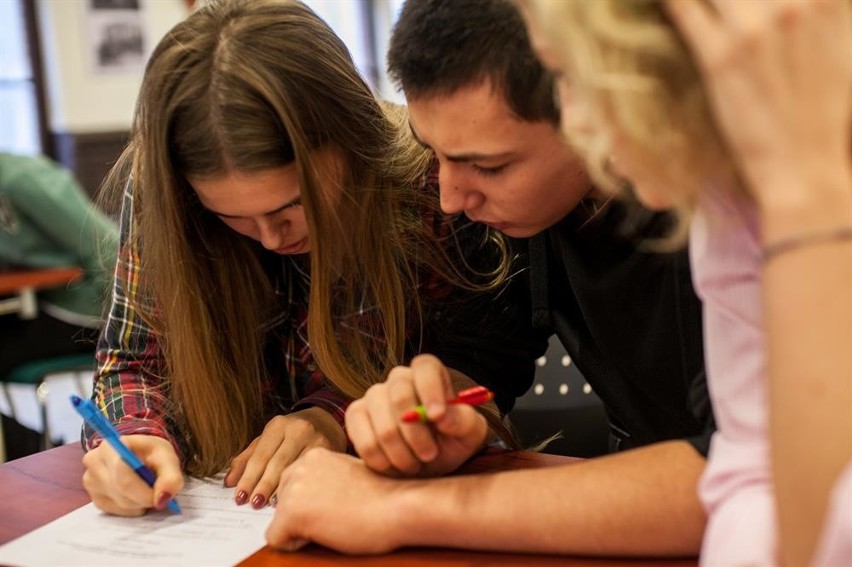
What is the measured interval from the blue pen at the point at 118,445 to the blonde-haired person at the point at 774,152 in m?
0.63

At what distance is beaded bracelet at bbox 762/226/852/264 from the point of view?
0.56 metres

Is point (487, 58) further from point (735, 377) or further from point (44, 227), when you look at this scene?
point (44, 227)

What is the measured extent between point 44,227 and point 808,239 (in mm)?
2932

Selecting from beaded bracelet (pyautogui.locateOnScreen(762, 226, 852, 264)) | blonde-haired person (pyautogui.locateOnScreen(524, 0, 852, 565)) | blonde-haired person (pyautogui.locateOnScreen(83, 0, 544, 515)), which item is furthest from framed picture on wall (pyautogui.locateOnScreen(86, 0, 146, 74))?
beaded bracelet (pyautogui.locateOnScreen(762, 226, 852, 264))

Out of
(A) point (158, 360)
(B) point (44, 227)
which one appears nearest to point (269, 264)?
(A) point (158, 360)

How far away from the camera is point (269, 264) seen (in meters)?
1.42

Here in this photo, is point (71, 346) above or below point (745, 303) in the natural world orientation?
below

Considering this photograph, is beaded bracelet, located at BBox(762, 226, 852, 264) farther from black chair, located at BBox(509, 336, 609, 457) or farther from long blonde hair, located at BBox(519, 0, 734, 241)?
black chair, located at BBox(509, 336, 609, 457)

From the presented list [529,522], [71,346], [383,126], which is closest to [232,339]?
[383,126]

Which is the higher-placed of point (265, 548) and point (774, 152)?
point (774, 152)

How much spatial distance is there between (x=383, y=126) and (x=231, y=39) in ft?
0.76

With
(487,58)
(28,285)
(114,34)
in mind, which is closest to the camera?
(487,58)

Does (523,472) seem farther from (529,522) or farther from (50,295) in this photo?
(50,295)

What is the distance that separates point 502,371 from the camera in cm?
138
